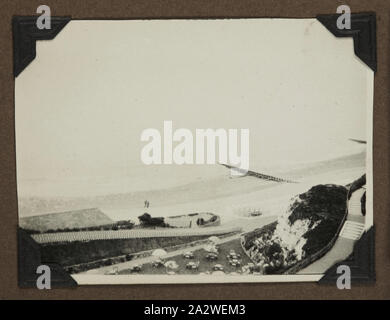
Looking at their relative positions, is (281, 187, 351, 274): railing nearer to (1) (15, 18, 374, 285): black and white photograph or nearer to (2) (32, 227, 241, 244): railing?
(1) (15, 18, 374, 285): black and white photograph

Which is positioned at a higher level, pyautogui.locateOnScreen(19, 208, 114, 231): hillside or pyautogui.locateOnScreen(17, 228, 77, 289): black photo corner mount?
pyautogui.locateOnScreen(19, 208, 114, 231): hillside

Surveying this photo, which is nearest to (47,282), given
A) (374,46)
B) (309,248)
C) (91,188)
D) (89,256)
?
(89,256)

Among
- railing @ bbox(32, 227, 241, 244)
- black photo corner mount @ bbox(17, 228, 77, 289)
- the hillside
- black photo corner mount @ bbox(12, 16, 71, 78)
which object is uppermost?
black photo corner mount @ bbox(12, 16, 71, 78)

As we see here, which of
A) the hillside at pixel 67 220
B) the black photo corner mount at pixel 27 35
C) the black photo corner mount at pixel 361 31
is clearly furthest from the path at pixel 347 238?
the black photo corner mount at pixel 27 35

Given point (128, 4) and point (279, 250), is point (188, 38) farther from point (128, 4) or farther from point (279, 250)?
point (279, 250)

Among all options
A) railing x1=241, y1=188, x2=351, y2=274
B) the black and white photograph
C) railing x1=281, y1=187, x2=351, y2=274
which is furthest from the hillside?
railing x1=281, y1=187, x2=351, y2=274

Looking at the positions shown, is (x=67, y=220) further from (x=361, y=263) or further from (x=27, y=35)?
(x=361, y=263)

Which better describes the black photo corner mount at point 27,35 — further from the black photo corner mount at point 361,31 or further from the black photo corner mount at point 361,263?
the black photo corner mount at point 361,263

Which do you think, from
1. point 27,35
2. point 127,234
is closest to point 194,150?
point 127,234
